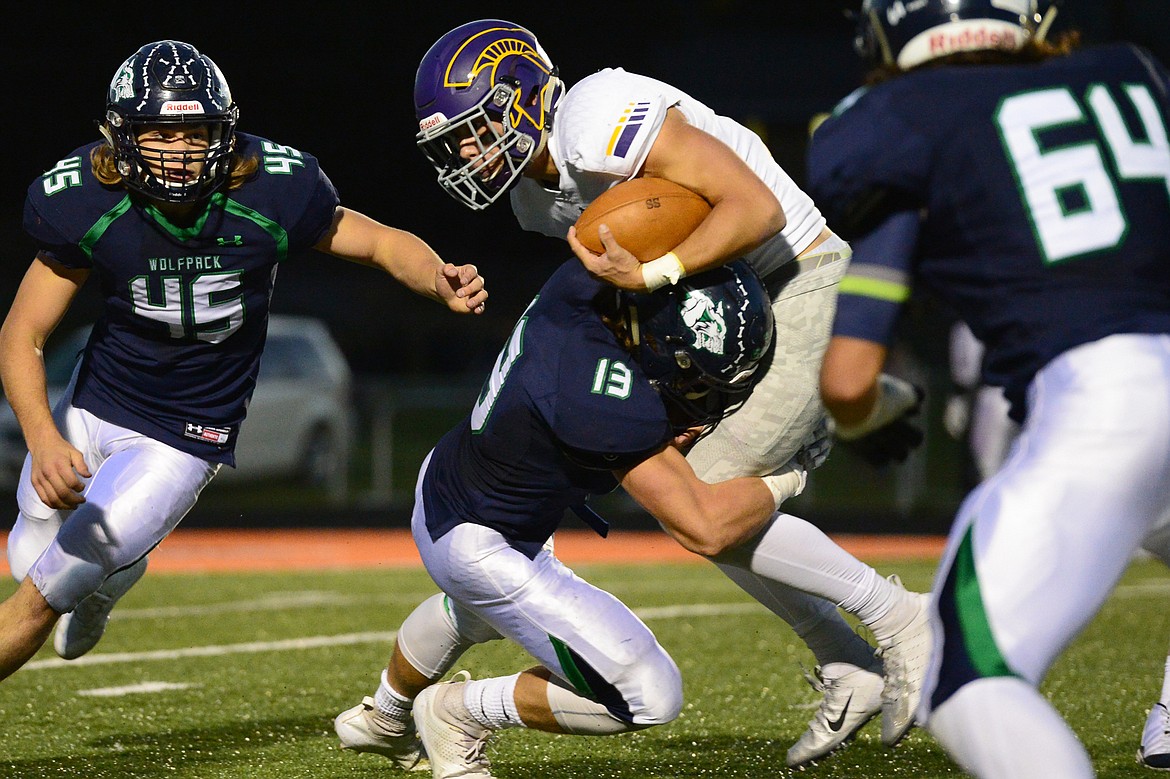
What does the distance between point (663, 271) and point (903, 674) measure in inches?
43.3

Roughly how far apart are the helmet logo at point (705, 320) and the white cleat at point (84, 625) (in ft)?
6.03

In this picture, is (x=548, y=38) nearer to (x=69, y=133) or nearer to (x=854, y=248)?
(x=69, y=133)

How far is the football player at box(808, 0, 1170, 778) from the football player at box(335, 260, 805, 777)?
22.0 inches

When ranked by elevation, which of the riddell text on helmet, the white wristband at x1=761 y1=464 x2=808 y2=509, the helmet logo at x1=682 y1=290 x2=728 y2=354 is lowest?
the white wristband at x1=761 y1=464 x2=808 y2=509

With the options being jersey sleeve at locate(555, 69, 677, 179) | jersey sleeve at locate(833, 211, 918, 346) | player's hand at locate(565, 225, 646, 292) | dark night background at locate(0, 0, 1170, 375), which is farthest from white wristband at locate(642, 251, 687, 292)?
dark night background at locate(0, 0, 1170, 375)

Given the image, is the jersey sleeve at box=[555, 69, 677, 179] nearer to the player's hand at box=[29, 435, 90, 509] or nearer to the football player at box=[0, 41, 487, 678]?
the football player at box=[0, 41, 487, 678]

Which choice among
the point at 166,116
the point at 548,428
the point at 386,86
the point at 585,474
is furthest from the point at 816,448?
the point at 386,86

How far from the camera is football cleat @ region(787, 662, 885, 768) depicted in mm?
3201

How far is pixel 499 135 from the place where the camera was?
10.5 feet

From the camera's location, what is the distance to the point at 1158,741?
308 centimetres

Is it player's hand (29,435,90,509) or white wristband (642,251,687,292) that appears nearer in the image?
white wristband (642,251,687,292)

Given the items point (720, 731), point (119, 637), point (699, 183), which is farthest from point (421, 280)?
point (119, 637)

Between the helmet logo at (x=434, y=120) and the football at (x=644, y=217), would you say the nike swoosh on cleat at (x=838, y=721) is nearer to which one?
the football at (x=644, y=217)

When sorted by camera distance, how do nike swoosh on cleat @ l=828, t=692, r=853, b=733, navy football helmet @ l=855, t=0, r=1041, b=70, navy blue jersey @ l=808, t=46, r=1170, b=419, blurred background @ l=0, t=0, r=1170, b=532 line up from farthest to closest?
→ blurred background @ l=0, t=0, r=1170, b=532 < nike swoosh on cleat @ l=828, t=692, r=853, b=733 < navy football helmet @ l=855, t=0, r=1041, b=70 < navy blue jersey @ l=808, t=46, r=1170, b=419
